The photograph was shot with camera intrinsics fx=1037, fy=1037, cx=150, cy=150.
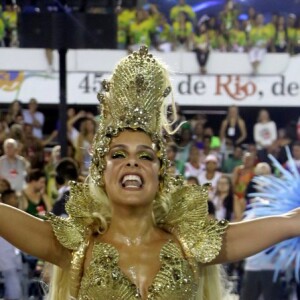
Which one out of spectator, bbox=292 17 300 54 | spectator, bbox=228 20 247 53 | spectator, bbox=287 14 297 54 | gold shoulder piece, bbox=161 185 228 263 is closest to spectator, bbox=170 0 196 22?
spectator, bbox=228 20 247 53

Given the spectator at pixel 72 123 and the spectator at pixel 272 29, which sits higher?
the spectator at pixel 272 29

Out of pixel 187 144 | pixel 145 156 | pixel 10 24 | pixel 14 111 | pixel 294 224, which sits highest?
pixel 10 24

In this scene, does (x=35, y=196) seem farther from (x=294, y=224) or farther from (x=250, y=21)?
(x=294, y=224)

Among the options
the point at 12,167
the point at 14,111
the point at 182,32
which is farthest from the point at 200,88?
the point at 12,167

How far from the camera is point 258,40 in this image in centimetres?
1370

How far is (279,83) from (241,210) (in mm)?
4577

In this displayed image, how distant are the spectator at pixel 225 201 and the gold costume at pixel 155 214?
513cm

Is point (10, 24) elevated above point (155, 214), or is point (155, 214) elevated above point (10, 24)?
point (10, 24)

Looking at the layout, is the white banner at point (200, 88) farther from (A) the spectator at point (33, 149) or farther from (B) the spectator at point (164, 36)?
(A) the spectator at point (33, 149)

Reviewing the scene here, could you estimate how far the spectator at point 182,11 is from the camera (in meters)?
13.6

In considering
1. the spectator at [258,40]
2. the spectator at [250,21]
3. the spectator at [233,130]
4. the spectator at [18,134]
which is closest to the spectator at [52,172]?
the spectator at [18,134]

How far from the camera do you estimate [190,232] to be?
411 cm

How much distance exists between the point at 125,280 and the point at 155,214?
35cm

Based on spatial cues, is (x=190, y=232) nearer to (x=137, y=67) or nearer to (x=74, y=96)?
(x=137, y=67)
